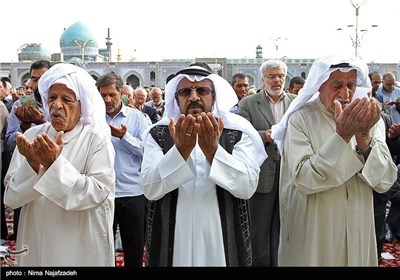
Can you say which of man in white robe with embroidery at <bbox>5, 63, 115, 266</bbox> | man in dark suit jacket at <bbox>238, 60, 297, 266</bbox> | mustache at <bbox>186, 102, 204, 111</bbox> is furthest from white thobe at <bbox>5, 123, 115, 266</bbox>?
man in dark suit jacket at <bbox>238, 60, 297, 266</bbox>

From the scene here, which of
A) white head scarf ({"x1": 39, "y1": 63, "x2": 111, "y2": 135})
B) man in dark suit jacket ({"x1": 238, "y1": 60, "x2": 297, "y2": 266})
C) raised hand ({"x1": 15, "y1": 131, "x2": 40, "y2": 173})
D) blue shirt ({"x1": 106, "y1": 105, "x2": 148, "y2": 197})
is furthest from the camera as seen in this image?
man in dark suit jacket ({"x1": 238, "y1": 60, "x2": 297, "y2": 266})

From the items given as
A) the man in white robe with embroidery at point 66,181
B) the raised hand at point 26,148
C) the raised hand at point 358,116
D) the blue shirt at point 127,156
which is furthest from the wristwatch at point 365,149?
the blue shirt at point 127,156

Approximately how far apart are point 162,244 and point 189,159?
0.33 m

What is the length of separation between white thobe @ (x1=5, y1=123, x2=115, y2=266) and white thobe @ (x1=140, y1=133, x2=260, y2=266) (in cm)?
19

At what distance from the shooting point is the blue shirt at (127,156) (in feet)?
8.84

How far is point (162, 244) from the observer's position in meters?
1.61

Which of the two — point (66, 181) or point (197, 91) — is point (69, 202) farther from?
point (197, 91)

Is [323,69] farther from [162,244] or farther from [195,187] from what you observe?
[162,244]

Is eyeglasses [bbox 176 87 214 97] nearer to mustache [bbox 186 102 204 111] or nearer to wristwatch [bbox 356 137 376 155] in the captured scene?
mustache [bbox 186 102 204 111]

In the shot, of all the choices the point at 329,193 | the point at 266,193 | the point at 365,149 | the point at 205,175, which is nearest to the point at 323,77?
the point at 365,149

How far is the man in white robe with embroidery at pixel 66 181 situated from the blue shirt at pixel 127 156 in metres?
0.85

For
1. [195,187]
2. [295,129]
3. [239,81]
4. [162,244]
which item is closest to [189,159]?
[195,187]

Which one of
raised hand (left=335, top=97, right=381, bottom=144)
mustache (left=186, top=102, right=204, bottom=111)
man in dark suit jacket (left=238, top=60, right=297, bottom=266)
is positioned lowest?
man in dark suit jacket (left=238, top=60, right=297, bottom=266)

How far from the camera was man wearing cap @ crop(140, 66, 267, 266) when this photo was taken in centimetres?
153
